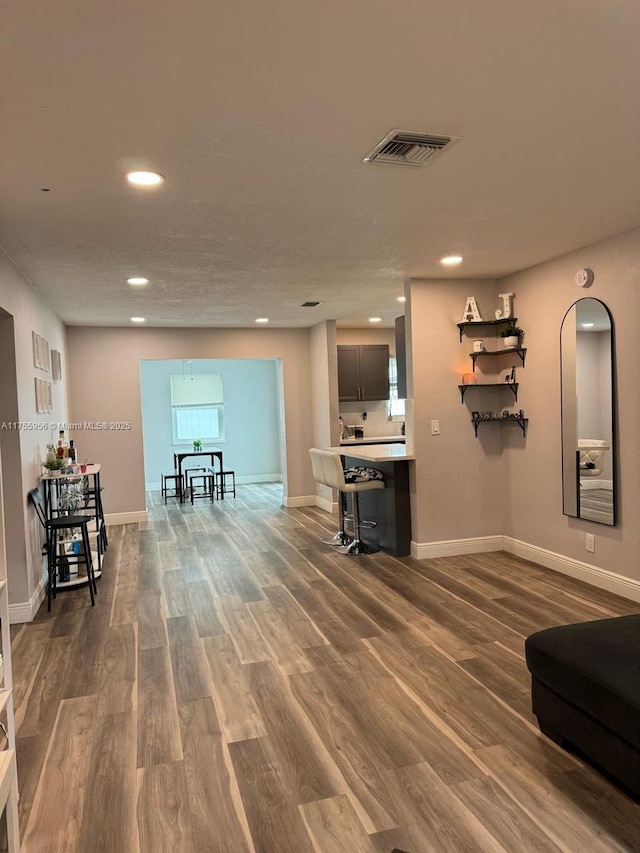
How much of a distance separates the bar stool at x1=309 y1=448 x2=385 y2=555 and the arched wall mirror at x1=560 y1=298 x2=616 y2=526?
169cm

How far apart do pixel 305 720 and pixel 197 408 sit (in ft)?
28.6

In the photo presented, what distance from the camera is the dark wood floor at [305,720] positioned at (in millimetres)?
1922

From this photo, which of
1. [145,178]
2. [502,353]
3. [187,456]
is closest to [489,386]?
[502,353]

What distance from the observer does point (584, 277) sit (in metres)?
4.13

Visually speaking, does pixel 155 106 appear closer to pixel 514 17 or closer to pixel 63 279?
pixel 514 17

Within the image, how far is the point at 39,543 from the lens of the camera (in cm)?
451

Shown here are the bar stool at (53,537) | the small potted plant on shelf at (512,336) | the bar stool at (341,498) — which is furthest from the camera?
the bar stool at (341,498)

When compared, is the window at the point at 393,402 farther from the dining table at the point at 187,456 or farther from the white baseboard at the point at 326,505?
the dining table at the point at 187,456

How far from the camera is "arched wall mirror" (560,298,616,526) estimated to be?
4.01 m

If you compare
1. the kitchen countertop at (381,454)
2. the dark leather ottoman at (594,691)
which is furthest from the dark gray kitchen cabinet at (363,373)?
the dark leather ottoman at (594,691)

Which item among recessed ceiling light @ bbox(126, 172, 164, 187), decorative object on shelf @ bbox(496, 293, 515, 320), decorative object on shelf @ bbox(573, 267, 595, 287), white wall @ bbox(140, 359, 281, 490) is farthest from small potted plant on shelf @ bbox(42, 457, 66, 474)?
white wall @ bbox(140, 359, 281, 490)

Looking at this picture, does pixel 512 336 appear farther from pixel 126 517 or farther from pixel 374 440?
pixel 126 517

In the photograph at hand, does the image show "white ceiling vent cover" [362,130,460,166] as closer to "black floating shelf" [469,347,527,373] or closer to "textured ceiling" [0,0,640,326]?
"textured ceiling" [0,0,640,326]

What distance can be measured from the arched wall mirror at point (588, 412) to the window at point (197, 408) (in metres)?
7.58
